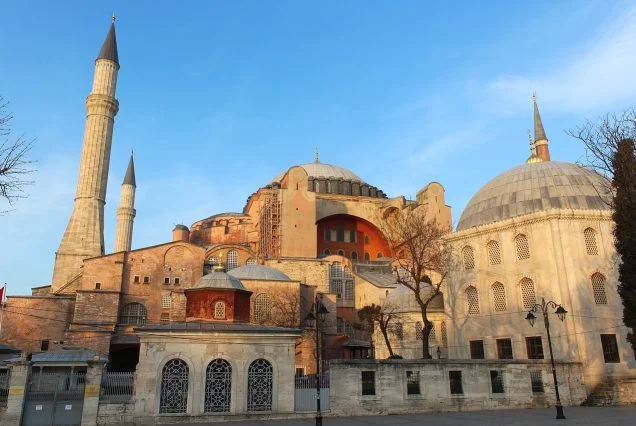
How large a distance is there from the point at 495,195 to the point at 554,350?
28.0 ft

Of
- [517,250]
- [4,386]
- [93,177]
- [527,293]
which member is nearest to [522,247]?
[517,250]

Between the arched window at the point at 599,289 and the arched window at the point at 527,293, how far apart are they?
98.7 inches

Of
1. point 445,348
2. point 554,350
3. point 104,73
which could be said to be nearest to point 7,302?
point 104,73

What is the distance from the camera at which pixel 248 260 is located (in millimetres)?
41031

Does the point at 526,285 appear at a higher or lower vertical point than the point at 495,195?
lower

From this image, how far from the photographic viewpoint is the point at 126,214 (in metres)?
53.0

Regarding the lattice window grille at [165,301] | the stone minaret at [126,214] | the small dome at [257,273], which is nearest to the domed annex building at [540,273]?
the small dome at [257,273]

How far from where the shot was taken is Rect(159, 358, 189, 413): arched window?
16297 millimetres

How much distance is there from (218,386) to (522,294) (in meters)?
14.9

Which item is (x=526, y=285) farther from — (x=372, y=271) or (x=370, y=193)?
(x=370, y=193)

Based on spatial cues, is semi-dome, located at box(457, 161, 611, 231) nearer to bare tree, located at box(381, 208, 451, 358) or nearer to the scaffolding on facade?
bare tree, located at box(381, 208, 451, 358)

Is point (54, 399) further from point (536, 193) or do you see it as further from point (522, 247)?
point (536, 193)

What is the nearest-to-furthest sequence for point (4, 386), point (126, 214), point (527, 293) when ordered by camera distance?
point (4, 386) → point (527, 293) → point (126, 214)

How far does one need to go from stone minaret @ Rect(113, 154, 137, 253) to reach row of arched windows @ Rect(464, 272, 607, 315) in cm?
3776
